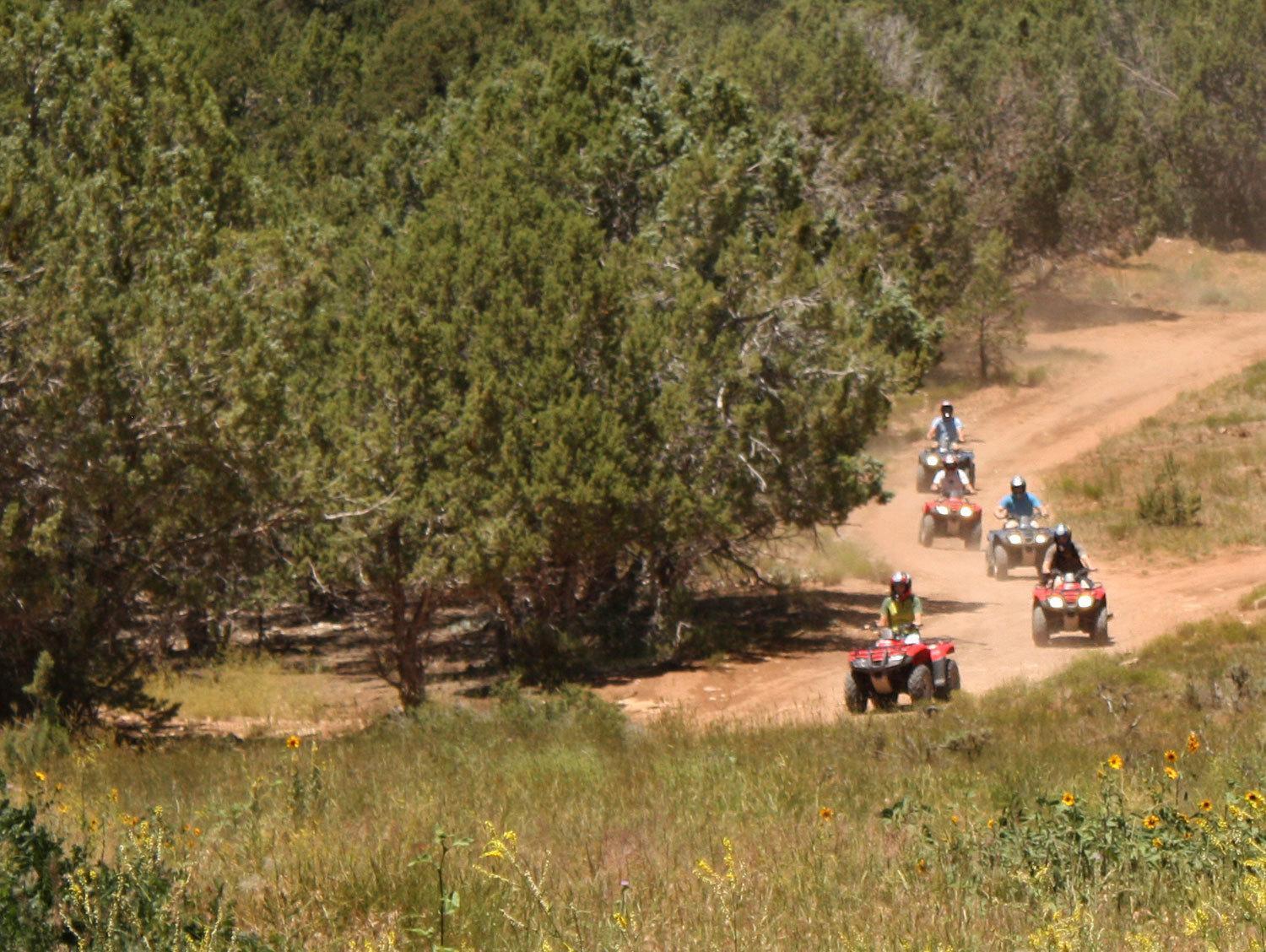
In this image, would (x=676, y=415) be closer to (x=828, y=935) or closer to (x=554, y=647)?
(x=554, y=647)

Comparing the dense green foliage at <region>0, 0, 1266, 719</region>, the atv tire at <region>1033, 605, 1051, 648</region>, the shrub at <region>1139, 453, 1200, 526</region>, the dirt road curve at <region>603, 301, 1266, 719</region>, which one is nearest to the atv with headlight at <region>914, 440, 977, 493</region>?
the dirt road curve at <region>603, 301, 1266, 719</region>

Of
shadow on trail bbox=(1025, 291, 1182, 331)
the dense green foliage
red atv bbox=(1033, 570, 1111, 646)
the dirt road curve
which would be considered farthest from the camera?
shadow on trail bbox=(1025, 291, 1182, 331)

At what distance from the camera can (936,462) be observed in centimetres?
2942

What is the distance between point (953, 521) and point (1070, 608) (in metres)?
8.29

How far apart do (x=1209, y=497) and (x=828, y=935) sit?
24.6 metres

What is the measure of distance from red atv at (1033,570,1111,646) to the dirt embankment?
0.75ft

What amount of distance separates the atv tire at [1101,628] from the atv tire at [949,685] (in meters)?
3.29

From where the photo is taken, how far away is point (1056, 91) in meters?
50.6

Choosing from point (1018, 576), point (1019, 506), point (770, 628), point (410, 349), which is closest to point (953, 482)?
point (1018, 576)

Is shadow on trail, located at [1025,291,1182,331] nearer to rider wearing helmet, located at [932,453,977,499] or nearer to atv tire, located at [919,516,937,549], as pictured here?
rider wearing helmet, located at [932,453,977,499]

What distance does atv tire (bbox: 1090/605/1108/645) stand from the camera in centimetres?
1834

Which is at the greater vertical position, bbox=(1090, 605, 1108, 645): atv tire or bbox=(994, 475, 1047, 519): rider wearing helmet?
bbox=(994, 475, 1047, 519): rider wearing helmet

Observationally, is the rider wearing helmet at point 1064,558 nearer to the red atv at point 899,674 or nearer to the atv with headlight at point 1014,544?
the red atv at point 899,674

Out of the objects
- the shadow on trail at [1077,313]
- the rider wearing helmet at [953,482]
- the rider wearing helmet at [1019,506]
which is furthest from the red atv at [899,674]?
the shadow on trail at [1077,313]
